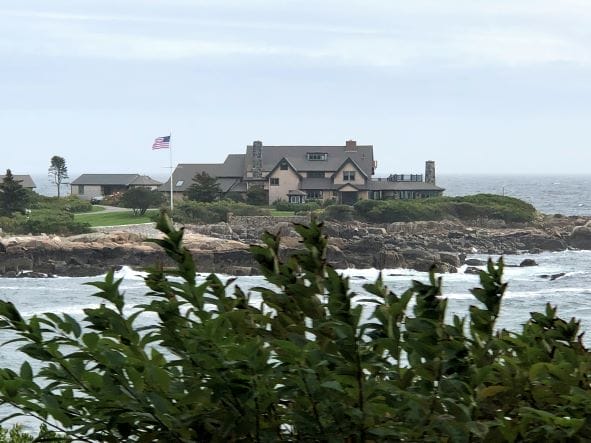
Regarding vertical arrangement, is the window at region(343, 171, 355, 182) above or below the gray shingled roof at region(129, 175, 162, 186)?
above

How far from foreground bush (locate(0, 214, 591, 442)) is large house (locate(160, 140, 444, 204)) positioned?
79.5m

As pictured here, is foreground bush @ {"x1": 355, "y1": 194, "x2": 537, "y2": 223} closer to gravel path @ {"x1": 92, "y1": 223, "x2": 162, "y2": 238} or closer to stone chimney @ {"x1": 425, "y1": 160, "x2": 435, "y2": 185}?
stone chimney @ {"x1": 425, "y1": 160, "x2": 435, "y2": 185}

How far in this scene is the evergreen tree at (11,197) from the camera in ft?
244

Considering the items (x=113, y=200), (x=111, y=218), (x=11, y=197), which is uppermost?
(x=11, y=197)

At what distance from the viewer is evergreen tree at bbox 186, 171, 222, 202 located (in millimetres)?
82688

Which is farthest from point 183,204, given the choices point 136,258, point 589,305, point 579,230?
point 589,305

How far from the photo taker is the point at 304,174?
281 feet

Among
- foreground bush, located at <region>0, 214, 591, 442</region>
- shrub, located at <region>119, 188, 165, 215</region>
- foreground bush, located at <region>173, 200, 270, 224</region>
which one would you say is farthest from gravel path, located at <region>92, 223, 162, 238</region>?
foreground bush, located at <region>0, 214, 591, 442</region>

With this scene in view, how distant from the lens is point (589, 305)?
4534 cm

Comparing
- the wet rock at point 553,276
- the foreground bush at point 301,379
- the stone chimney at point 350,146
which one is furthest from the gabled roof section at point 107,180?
the foreground bush at point 301,379

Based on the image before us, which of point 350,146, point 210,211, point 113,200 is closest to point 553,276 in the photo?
point 210,211

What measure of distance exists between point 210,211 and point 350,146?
17.8 meters

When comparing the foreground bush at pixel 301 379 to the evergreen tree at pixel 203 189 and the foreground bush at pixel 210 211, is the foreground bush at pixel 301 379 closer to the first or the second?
the foreground bush at pixel 210 211

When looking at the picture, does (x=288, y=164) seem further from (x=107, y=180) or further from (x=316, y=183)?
(x=107, y=180)
